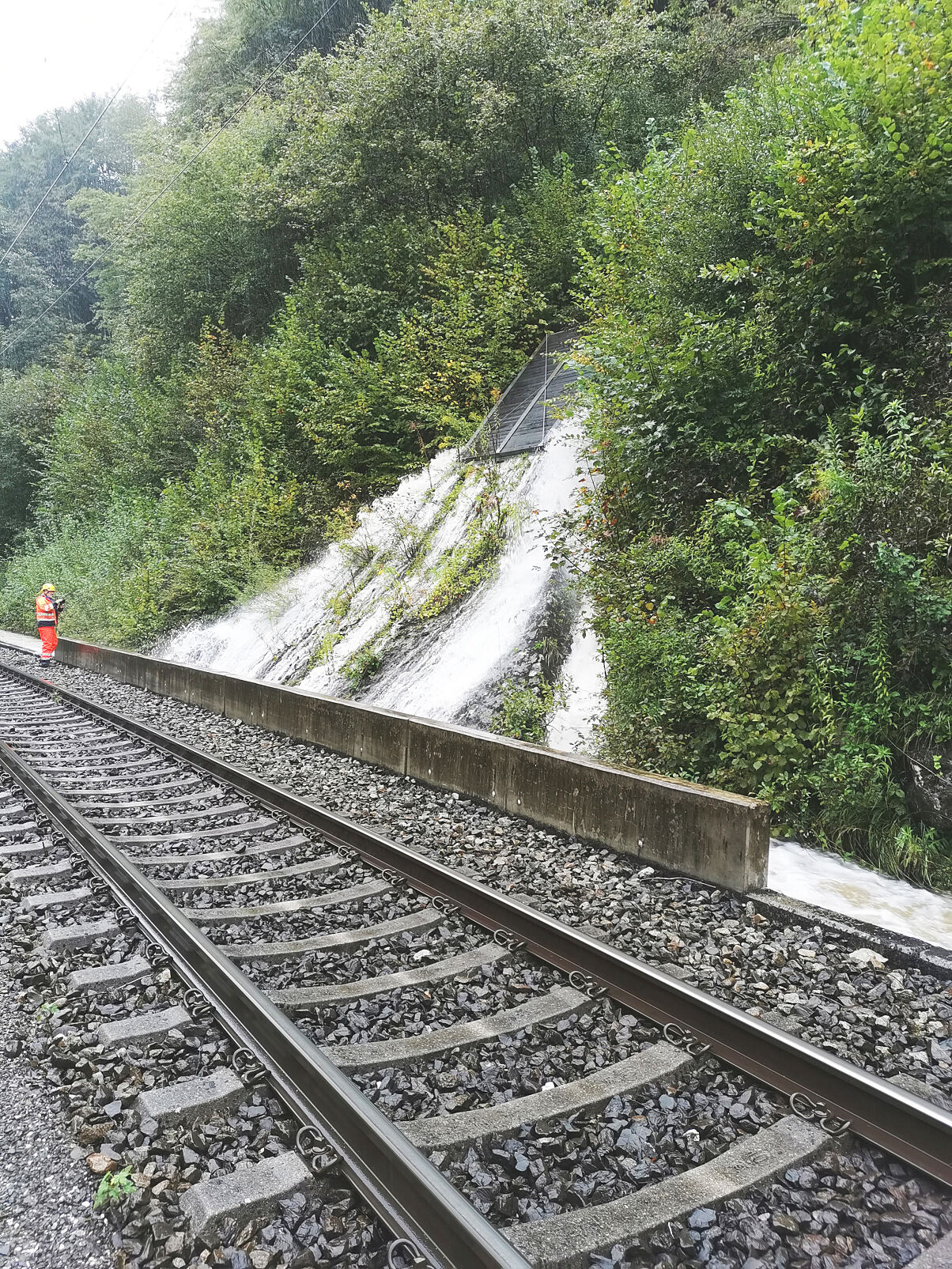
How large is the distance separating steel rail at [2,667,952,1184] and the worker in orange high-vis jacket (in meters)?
13.4

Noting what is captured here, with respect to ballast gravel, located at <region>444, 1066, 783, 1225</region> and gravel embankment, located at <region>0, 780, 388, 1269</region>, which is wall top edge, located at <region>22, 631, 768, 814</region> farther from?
gravel embankment, located at <region>0, 780, 388, 1269</region>

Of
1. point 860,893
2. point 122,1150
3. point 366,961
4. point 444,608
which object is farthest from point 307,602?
point 122,1150

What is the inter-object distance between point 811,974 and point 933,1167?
130 cm

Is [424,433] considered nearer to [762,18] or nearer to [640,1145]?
[762,18]

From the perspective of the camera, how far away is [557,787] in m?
5.91

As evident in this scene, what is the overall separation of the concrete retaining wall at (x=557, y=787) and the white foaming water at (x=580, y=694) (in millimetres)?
1187

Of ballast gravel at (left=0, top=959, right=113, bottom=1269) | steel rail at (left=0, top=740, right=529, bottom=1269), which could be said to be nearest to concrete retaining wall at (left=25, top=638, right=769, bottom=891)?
steel rail at (left=0, top=740, right=529, bottom=1269)

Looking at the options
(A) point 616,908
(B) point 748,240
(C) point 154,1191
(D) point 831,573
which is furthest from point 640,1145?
(B) point 748,240

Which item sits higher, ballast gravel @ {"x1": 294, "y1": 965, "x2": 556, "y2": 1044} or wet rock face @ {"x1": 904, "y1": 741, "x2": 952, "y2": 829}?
wet rock face @ {"x1": 904, "y1": 741, "x2": 952, "y2": 829}

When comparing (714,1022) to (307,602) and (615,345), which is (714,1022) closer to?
(615,345)

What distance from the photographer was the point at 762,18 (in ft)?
53.6

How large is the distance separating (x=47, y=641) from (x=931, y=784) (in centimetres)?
1698

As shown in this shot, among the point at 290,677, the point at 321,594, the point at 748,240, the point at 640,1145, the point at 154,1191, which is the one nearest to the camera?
the point at 154,1191

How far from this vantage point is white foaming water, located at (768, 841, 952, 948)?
4.22 metres
